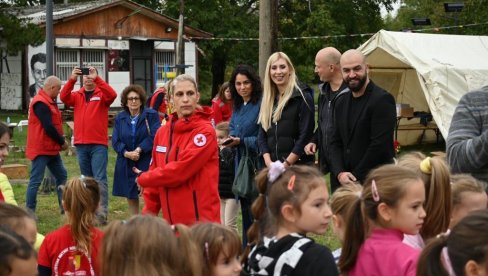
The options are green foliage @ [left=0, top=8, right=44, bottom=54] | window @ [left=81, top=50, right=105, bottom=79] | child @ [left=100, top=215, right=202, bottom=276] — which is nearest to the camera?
child @ [left=100, top=215, right=202, bottom=276]

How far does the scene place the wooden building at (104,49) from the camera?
32.5 m

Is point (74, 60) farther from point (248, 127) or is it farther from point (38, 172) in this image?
point (248, 127)

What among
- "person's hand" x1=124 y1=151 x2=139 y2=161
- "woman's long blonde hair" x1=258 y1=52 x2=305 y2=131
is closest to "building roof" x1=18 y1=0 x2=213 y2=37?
"person's hand" x1=124 y1=151 x2=139 y2=161

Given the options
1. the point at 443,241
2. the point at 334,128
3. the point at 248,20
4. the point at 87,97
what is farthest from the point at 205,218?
the point at 248,20

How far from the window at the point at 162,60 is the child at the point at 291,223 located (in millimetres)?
32342

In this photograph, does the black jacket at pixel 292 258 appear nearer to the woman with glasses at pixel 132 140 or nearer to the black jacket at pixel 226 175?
the black jacket at pixel 226 175

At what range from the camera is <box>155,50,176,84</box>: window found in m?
35.9

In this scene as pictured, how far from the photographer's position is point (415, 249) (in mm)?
3564

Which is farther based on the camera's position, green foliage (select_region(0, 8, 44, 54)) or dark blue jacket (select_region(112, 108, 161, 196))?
green foliage (select_region(0, 8, 44, 54))

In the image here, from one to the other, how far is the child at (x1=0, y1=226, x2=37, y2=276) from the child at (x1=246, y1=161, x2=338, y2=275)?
1.10 metres

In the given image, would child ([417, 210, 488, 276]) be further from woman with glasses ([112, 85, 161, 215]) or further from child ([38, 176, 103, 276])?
woman with glasses ([112, 85, 161, 215])

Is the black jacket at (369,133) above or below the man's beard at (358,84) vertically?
below

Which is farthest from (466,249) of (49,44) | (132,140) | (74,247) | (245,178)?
(49,44)

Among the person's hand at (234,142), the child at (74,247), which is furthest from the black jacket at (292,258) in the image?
the person's hand at (234,142)
